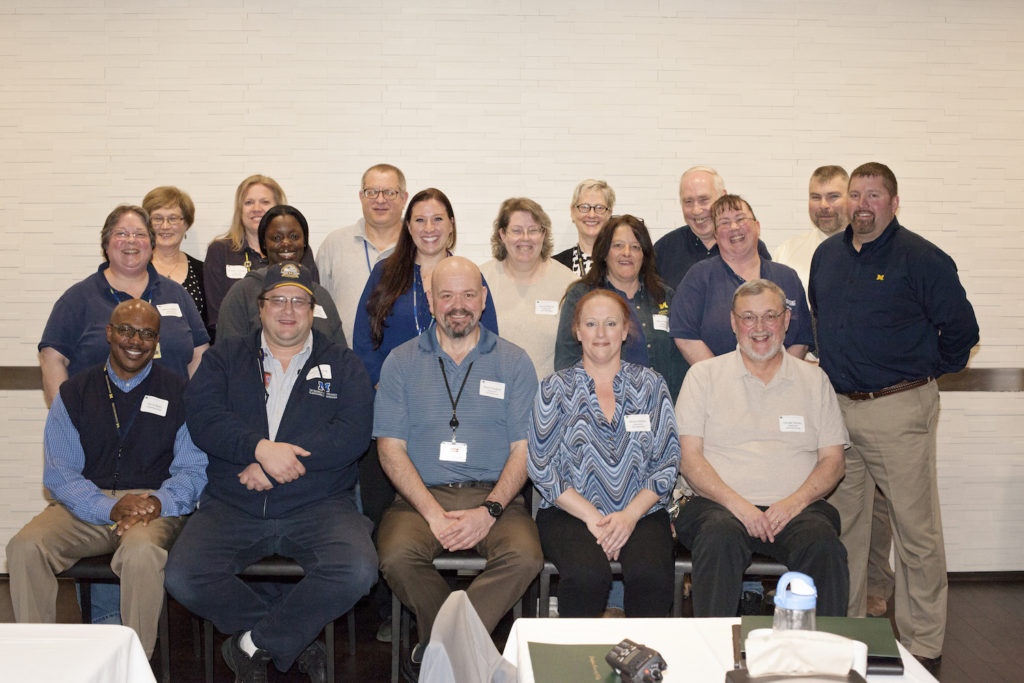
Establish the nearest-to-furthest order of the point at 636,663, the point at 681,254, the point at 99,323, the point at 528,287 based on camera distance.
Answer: the point at 636,663
the point at 99,323
the point at 528,287
the point at 681,254

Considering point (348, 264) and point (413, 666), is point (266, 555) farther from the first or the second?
point (348, 264)

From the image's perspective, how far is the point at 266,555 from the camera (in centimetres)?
330

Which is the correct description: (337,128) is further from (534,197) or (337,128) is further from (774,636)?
(774,636)

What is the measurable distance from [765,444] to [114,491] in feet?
8.76

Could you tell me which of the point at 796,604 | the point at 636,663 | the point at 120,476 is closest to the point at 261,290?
the point at 120,476

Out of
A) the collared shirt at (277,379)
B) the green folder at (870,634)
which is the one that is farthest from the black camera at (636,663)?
the collared shirt at (277,379)

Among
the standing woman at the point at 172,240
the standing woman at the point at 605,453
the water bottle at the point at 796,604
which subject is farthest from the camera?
the standing woman at the point at 172,240

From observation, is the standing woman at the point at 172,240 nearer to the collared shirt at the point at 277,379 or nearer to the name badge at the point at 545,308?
the collared shirt at the point at 277,379

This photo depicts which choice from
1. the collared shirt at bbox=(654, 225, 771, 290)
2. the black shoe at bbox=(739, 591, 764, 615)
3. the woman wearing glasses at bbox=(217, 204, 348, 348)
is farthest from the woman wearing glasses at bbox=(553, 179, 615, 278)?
the black shoe at bbox=(739, 591, 764, 615)

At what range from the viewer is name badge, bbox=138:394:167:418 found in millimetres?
3465

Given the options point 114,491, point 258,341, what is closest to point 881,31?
point 258,341

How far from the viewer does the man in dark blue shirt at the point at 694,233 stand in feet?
14.3

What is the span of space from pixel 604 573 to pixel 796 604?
61.2 inches

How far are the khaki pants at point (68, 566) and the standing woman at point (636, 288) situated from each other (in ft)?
6.01
